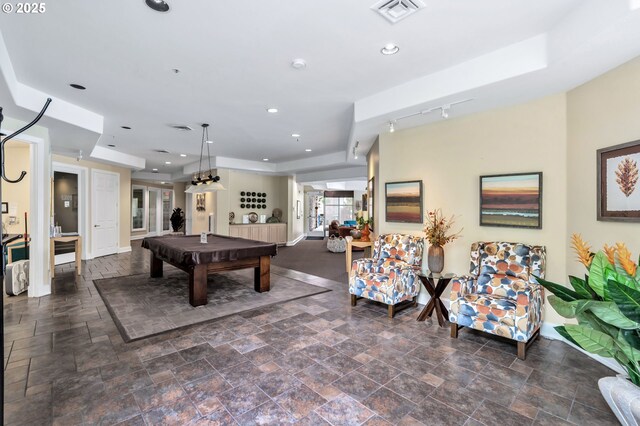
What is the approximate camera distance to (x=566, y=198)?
319 cm

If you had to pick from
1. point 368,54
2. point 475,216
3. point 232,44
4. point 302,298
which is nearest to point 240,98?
point 232,44

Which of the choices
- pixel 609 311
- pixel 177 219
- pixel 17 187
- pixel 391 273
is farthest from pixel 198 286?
pixel 177 219

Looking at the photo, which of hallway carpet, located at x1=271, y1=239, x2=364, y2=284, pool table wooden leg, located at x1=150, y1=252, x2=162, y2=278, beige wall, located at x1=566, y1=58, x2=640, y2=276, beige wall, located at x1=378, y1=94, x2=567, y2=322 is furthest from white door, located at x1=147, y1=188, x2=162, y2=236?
beige wall, located at x1=566, y1=58, x2=640, y2=276

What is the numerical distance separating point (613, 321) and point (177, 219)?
43.9 ft

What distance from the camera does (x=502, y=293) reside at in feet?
10.6

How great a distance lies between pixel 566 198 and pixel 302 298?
3.50m

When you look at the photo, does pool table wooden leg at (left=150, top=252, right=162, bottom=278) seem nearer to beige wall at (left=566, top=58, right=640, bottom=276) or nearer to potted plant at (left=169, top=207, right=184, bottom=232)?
beige wall at (left=566, top=58, right=640, bottom=276)

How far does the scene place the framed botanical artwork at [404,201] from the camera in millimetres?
4363

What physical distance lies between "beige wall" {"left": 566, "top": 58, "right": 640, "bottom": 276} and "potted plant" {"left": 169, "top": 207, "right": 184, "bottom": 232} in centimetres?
1282

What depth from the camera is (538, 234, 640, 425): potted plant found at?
1.78 metres

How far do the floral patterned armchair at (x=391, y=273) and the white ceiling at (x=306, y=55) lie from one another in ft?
5.60

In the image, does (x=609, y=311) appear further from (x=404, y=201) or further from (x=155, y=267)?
(x=155, y=267)

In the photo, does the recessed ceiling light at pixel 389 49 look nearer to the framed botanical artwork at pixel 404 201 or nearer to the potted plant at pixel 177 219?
the framed botanical artwork at pixel 404 201

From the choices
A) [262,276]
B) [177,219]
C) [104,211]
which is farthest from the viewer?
[177,219]
